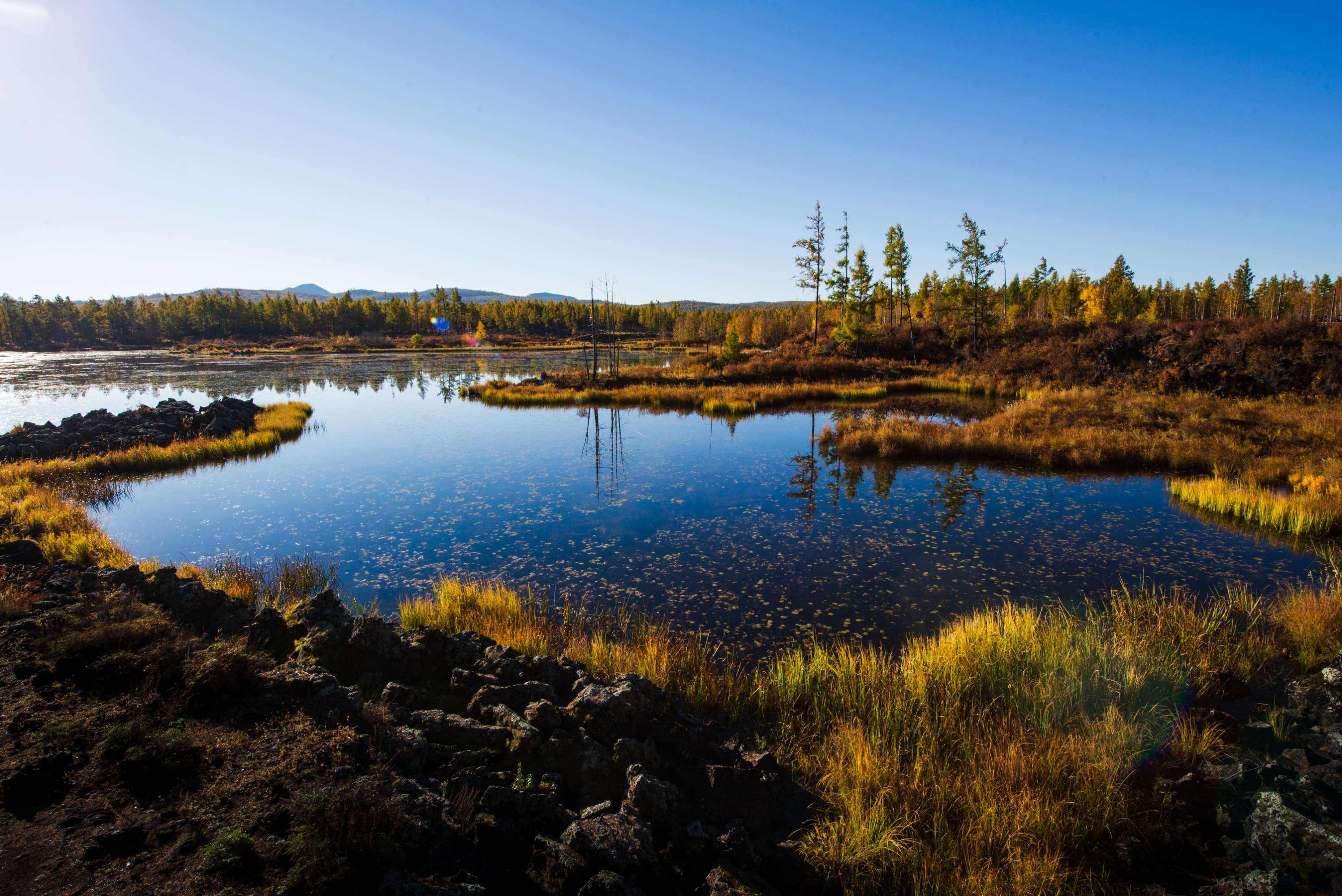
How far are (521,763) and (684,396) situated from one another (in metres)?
30.4

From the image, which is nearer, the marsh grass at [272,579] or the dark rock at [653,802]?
the dark rock at [653,802]

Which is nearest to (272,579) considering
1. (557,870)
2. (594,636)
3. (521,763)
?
(594,636)

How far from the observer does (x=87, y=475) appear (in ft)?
56.7

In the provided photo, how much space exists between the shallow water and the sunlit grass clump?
0.71 metres

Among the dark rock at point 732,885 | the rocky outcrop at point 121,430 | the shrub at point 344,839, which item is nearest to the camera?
the shrub at point 344,839

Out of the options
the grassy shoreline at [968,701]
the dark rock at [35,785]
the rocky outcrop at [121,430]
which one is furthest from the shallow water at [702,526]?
the dark rock at [35,785]

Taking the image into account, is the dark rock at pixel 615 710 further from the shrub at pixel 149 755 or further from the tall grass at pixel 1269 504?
the tall grass at pixel 1269 504

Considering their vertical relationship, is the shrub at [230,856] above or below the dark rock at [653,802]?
above

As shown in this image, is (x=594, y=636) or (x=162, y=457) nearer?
(x=594, y=636)

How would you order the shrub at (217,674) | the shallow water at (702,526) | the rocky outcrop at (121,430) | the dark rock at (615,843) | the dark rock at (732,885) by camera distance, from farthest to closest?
the rocky outcrop at (121,430)
the shallow water at (702,526)
the shrub at (217,674)
the dark rock at (615,843)
the dark rock at (732,885)

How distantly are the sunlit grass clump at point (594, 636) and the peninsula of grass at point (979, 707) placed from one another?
28mm

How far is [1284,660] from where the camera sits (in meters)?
7.13

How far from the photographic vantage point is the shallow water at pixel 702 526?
974cm

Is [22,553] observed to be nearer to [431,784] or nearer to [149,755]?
[149,755]
